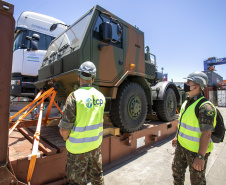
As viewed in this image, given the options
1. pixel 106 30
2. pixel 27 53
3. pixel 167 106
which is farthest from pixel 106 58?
pixel 27 53

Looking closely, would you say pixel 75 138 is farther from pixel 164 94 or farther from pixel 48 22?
pixel 48 22

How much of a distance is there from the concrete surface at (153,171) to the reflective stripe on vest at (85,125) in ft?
3.57

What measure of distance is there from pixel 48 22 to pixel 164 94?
4.98 metres

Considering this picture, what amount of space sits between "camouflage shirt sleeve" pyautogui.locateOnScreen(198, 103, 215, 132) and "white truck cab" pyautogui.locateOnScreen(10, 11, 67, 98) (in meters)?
4.61

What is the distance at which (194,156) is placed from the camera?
162cm

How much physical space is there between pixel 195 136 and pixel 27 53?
5285mm

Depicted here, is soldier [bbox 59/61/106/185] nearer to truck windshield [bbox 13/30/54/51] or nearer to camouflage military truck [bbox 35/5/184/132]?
camouflage military truck [bbox 35/5/184/132]

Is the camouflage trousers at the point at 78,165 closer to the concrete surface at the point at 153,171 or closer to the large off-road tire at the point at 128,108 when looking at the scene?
the concrete surface at the point at 153,171

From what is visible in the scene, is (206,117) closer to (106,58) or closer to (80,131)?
(80,131)

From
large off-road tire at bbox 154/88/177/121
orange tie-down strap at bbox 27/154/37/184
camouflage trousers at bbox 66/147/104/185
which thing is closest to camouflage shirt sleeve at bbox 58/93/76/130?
camouflage trousers at bbox 66/147/104/185

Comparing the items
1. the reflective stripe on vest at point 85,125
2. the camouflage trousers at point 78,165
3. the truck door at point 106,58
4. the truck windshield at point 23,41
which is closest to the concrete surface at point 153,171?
the camouflage trousers at point 78,165

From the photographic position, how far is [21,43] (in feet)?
16.5

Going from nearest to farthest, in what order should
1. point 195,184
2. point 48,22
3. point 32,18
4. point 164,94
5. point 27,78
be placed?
point 195,184 < point 164,94 < point 27,78 < point 32,18 < point 48,22

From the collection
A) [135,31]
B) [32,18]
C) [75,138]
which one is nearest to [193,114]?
[75,138]
